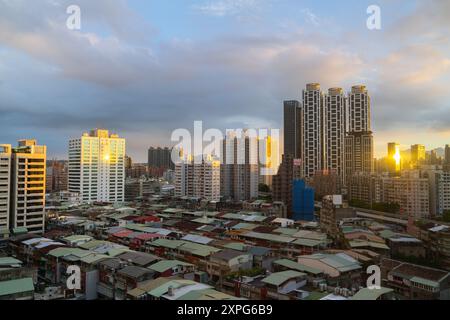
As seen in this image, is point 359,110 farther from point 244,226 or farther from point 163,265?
point 163,265

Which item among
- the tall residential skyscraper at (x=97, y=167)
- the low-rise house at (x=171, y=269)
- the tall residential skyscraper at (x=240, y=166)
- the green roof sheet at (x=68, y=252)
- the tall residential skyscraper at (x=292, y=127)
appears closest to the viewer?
the low-rise house at (x=171, y=269)

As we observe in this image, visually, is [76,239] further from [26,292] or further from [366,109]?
[366,109]

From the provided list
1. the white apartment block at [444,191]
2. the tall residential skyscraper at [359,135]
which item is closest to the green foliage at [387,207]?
the white apartment block at [444,191]

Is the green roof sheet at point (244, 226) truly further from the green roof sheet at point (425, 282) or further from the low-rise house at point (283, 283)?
the green roof sheet at point (425, 282)

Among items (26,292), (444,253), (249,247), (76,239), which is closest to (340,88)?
(444,253)

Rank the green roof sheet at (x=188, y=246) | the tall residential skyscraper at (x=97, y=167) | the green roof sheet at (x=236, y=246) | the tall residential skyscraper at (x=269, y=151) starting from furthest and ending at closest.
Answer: the tall residential skyscraper at (x=269, y=151), the tall residential skyscraper at (x=97, y=167), the green roof sheet at (x=236, y=246), the green roof sheet at (x=188, y=246)

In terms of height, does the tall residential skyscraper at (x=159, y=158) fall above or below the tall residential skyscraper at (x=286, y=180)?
above

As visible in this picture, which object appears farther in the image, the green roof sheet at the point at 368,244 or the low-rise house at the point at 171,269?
the green roof sheet at the point at 368,244
